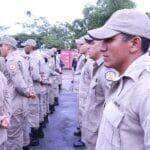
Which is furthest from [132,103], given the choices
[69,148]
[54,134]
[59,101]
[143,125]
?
[59,101]

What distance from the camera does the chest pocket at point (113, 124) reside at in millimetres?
2612

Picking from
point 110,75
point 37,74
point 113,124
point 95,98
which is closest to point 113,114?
point 113,124

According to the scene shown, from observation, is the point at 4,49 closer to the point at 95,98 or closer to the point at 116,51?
the point at 95,98

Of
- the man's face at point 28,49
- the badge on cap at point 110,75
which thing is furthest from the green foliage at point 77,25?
the badge on cap at point 110,75

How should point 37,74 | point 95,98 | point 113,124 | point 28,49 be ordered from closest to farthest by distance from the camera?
point 113,124, point 95,98, point 37,74, point 28,49

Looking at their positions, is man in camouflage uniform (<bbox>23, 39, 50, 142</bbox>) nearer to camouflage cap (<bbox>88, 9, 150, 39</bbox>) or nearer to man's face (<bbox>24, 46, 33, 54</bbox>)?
man's face (<bbox>24, 46, 33, 54</bbox>)

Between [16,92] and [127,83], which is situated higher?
[127,83]

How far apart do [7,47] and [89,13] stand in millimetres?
19685

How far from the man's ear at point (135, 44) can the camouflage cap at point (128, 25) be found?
31 millimetres

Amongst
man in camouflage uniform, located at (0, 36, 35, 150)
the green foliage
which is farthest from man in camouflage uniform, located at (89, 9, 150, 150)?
the green foliage

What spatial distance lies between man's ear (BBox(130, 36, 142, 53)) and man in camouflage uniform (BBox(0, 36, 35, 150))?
4984 mm

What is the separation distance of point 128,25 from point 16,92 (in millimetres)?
5382

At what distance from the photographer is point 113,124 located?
8.68 feet

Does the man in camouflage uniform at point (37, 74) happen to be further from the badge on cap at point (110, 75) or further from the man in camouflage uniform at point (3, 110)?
the badge on cap at point (110, 75)
